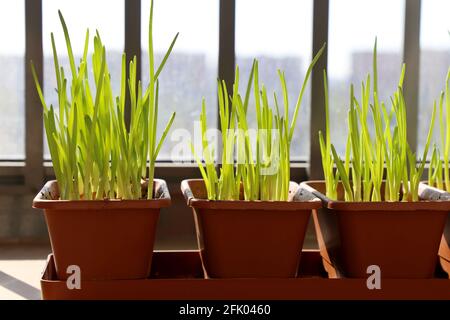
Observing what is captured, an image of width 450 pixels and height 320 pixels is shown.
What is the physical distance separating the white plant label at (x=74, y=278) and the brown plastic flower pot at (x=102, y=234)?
0.04 feet

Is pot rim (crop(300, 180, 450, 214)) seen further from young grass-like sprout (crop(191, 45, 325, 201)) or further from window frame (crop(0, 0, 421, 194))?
window frame (crop(0, 0, 421, 194))

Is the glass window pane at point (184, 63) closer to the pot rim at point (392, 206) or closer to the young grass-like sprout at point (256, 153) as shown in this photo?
the young grass-like sprout at point (256, 153)

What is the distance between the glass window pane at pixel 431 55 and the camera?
1.96m

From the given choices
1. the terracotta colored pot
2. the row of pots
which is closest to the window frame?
the terracotta colored pot

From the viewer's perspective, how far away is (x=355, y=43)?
6.41ft

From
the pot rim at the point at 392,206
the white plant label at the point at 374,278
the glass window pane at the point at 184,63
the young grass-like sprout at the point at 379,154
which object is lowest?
the white plant label at the point at 374,278

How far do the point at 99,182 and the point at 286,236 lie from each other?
11.9 inches

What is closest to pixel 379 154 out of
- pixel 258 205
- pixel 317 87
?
pixel 258 205

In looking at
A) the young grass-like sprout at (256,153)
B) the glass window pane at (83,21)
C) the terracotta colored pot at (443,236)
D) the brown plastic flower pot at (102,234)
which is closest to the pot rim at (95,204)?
the brown plastic flower pot at (102,234)

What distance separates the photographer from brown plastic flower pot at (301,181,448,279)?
939 mm

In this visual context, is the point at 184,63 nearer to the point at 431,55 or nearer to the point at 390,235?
the point at 431,55

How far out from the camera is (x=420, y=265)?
0.96m
